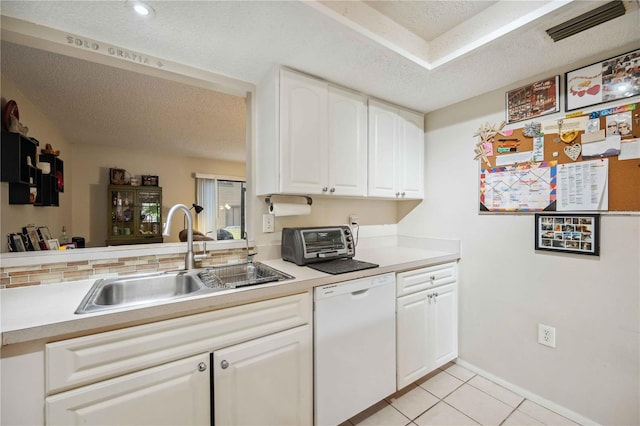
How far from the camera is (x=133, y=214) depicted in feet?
14.5

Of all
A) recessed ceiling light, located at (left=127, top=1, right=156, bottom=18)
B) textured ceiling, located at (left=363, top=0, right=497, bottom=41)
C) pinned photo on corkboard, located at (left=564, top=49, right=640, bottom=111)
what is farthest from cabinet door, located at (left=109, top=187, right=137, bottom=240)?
pinned photo on corkboard, located at (left=564, top=49, right=640, bottom=111)

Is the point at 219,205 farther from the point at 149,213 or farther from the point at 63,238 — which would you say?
the point at 63,238

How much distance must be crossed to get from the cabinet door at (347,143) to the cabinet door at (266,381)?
38.2 inches

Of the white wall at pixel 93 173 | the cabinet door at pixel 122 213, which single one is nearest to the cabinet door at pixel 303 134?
the white wall at pixel 93 173

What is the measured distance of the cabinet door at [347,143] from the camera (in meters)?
1.78

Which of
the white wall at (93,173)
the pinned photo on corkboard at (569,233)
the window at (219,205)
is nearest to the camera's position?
the pinned photo on corkboard at (569,233)

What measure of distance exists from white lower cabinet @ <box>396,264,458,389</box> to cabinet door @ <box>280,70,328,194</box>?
0.86 meters

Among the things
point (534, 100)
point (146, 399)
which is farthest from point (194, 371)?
point (534, 100)

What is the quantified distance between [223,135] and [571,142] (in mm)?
3738

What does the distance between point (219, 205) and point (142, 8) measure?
4.68m

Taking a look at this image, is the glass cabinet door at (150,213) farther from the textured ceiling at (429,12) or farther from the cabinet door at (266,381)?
the textured ceiling at (429,12)

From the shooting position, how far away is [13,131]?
152 cm

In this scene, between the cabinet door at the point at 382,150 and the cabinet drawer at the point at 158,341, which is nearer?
the cabinet drawer at the point at 158,341

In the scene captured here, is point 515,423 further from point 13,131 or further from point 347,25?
point 13,131
